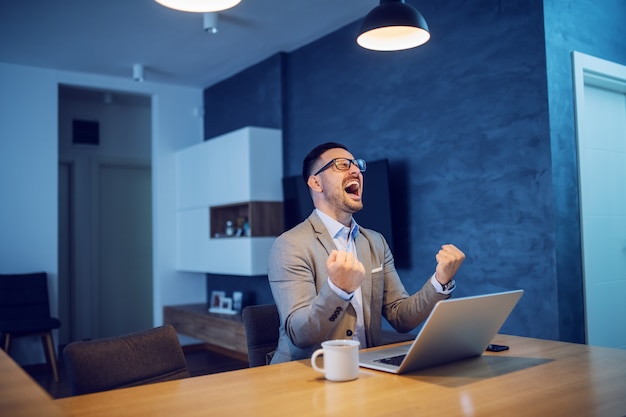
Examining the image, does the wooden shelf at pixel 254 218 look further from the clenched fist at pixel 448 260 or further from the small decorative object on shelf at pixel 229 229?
the clenched fist at pixel 448 260

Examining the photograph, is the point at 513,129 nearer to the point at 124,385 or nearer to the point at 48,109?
the point at 124,385

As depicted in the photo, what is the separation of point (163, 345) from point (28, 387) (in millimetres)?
755

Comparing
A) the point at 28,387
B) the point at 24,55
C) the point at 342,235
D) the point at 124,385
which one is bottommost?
the point at 124,385

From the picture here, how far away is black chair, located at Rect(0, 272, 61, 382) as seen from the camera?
471 cm

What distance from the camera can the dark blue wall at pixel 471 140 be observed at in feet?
10.2

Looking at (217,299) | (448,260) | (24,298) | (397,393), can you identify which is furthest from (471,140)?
(24,298)

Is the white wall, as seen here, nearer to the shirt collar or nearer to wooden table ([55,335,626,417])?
the shirt collar

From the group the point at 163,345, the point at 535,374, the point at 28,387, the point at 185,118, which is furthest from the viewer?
the point at 185,118

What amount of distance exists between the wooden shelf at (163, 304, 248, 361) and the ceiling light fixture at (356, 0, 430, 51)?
107 inches

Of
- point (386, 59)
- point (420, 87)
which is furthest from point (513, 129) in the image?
point (386, 59)

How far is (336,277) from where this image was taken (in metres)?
1.52

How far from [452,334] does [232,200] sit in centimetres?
398

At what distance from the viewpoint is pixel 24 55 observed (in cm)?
508

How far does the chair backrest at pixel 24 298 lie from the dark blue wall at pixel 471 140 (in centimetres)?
296
